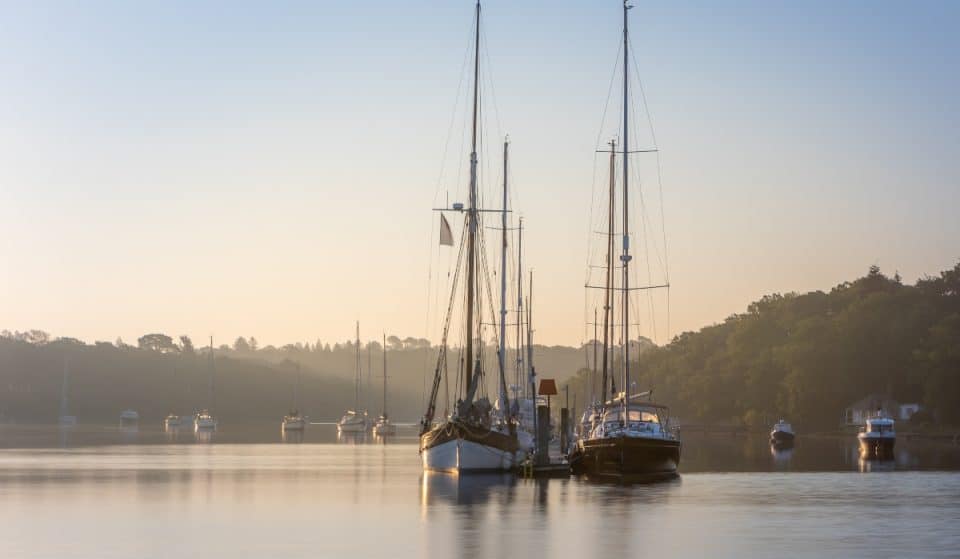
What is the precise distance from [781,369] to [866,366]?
15.3 m

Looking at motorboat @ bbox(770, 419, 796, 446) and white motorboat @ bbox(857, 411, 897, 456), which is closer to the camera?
white motorboat @ bbox(857, 411, 897, 456)

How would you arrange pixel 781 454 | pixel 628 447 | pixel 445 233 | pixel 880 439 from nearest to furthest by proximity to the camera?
pixel 628 447 < pixel 445 233 < pixel 880 439 < pixel 781 454

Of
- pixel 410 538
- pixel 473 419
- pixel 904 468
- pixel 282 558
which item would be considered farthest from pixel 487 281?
pixel 282 558

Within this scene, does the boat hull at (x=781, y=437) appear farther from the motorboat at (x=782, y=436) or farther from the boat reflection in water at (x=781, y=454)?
the boat reflection in water at (x=781, y=454)

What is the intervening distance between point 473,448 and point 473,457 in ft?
1.41

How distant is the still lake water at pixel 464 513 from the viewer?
39.8 meters

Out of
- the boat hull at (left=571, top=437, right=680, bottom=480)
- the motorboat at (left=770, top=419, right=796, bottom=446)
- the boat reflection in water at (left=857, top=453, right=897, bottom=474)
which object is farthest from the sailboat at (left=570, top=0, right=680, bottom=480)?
the motorboat at (left=770, top=419, right=796, bottom=446)

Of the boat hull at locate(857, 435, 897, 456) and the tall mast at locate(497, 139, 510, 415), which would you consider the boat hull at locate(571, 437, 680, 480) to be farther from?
the boat hull at locate(857, 435, 897, 456)

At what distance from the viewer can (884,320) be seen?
566ft

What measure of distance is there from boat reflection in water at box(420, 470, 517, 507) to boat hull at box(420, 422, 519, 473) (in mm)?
572

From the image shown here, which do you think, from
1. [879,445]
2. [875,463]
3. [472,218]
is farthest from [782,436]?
[472,218]

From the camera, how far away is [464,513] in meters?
50.3

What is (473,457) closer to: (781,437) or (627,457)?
(627,457)

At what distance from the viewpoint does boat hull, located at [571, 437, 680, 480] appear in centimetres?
6888
